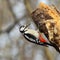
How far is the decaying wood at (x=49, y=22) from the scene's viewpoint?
1631mm

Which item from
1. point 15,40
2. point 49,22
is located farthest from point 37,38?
point 15,40

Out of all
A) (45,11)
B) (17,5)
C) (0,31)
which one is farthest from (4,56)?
(45,11)

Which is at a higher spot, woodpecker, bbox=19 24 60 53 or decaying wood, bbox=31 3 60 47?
decaying wood, bbox=31 3 60 47

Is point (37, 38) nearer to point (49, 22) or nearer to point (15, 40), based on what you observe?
point (49, 22)

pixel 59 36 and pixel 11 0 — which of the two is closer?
pixel 59 36

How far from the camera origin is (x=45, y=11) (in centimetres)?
171

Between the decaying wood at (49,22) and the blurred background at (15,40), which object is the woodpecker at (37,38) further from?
the blurred background at (15,40)

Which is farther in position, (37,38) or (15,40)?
(15,40)

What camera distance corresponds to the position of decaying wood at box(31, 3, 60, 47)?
1631mm

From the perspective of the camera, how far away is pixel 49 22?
5.45 ft

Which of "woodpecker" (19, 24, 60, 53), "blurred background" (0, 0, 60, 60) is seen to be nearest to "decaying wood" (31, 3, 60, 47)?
"woodpecker" (19, 24, 60, 53)

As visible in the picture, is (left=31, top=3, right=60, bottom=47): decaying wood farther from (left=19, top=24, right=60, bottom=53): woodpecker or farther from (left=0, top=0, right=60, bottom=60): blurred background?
(left=0, top=0, right=60, bottom=60): blurred background

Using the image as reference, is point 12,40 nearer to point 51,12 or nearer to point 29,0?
point 29,0

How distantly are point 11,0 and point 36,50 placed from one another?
0.72 metres
